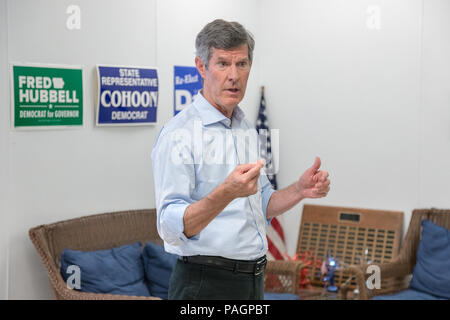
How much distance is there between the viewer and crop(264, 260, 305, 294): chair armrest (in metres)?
4.43

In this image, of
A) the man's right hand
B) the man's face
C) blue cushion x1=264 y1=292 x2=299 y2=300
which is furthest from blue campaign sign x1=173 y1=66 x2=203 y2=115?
the man's right hand

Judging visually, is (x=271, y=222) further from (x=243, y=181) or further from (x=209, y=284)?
(x=243, y=181)

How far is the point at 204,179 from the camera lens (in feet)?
6.89

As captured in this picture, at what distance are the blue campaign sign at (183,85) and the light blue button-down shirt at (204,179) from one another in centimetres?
241

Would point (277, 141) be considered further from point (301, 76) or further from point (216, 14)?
point (216, 14)

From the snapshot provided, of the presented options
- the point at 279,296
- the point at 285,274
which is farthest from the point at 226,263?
the point at 285,274

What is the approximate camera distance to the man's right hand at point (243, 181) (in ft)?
5.79

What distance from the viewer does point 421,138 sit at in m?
4.63

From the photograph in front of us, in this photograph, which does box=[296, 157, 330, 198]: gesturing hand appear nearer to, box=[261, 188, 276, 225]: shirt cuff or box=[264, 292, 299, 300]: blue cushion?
box=[261, 188, 276, 225]: shirt cuff

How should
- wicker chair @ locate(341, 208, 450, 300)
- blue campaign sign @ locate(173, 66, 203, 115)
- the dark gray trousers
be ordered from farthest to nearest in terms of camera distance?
1. blue campaign sign @ locate(173, 66, 203, 115)
2. wicker chair @ locate(341, 208, 450, 300)
3. the dark gray trousers

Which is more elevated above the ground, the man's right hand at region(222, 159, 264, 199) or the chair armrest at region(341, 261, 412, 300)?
the man's right hand at region(222, 159, 264, 199)

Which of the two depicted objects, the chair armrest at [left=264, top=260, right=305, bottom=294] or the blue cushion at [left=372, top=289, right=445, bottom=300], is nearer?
the blue cushion at [left=372, top=289, right=445, bottom=300]

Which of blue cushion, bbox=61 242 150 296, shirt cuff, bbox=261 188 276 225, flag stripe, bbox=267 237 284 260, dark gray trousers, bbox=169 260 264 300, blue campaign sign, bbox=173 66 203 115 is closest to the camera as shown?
dark gray trousers, bbox=169 260 264 300

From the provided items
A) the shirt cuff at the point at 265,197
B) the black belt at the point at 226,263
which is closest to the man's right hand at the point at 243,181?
the black belt at the point at 226,263
